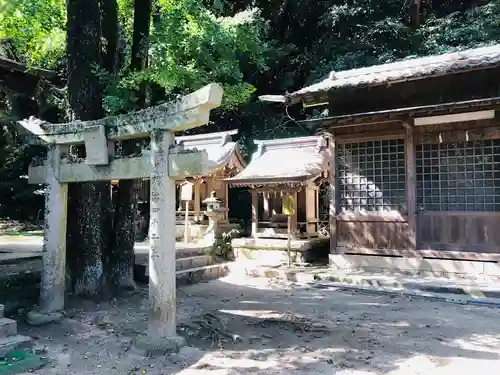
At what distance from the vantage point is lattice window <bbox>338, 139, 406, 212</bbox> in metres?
11.2

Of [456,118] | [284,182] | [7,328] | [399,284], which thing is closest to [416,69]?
[456,118]

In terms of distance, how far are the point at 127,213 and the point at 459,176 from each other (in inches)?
312

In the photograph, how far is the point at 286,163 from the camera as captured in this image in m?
14.9

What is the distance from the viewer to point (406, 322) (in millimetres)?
7230

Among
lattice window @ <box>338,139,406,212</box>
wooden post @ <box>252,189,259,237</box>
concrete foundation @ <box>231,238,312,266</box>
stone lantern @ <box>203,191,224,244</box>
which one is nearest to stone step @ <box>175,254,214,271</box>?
concrete foundation @ <box>231,238,312,266</box>

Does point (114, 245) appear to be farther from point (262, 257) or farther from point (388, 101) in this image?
point (388, 101)

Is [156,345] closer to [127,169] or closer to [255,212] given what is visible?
[127,169]

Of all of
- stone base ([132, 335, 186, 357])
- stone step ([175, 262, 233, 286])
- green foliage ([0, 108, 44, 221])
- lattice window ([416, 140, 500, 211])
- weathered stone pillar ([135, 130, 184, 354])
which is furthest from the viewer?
green foliage ([0, 108, 44, 221])

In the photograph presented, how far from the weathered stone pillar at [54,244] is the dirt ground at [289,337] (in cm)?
46

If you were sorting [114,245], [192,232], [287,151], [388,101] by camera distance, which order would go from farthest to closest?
[192,232] < [287,151] < [388,101] < [114,245]

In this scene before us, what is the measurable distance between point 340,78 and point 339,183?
3.13 meters

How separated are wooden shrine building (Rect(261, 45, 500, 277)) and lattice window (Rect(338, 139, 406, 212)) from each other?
1.0 inches

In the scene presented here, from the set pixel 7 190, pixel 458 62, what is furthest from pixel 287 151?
pixel 7 190

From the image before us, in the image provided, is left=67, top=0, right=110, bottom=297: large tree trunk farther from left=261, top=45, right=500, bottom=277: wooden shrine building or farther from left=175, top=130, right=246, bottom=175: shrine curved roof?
left=175, top=130, right=246, bottom=175: shrine curved roof
